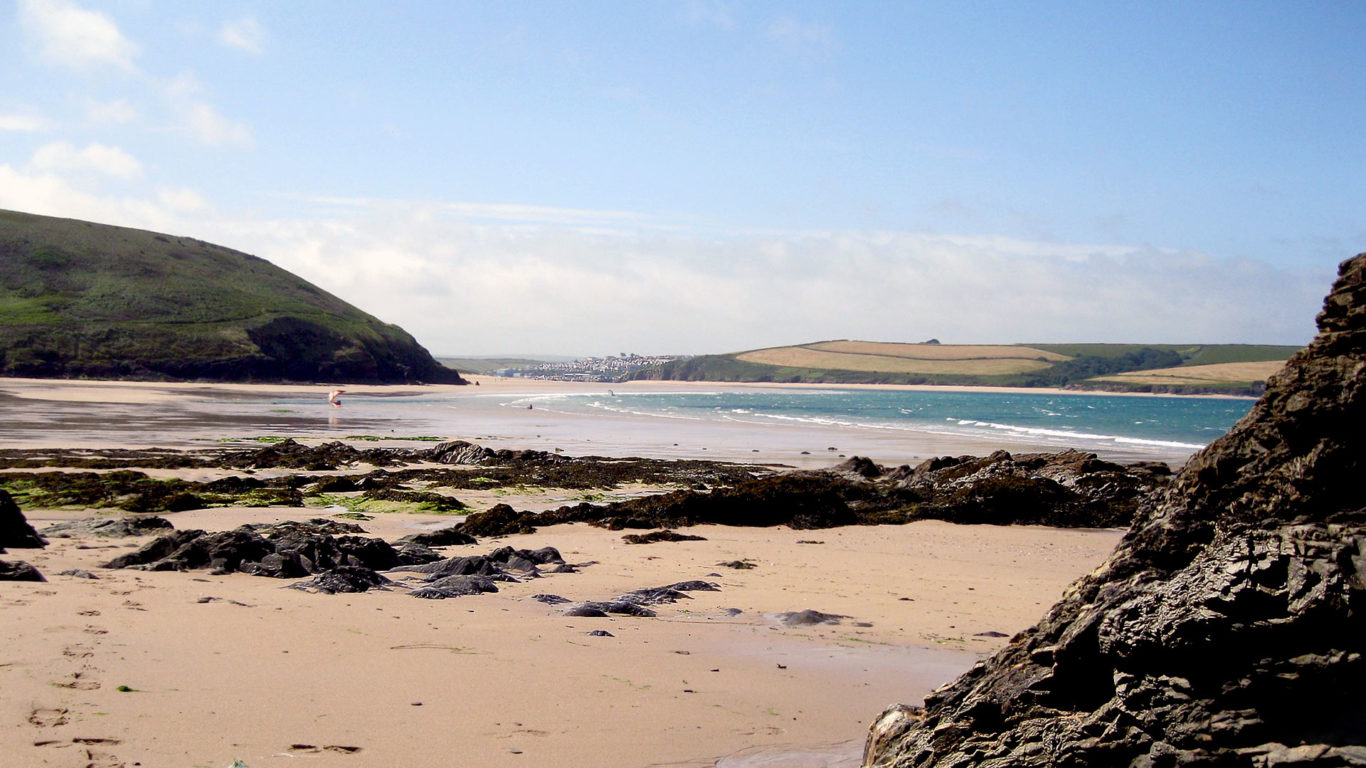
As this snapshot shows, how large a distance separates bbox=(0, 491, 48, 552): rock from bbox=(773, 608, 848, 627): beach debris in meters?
8.40

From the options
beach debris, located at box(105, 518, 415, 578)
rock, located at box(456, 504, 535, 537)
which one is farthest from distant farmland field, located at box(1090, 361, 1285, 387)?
beach debris, located at box(105, 518, 415, 578)

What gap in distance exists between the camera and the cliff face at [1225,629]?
9.75ft

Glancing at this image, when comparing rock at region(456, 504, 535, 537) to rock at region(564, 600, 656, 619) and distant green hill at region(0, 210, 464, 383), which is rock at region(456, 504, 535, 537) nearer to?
rock at region(564, 600, 656, 619)

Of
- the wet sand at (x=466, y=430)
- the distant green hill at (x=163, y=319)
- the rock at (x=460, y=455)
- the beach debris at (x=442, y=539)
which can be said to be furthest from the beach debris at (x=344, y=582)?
the distant green hill at (x=163, y=319)

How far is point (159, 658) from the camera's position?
5.79 meters

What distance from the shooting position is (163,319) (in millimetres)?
101938

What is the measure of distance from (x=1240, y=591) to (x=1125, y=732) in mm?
667

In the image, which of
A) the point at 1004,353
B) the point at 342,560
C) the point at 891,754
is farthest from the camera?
the point at 1004,353

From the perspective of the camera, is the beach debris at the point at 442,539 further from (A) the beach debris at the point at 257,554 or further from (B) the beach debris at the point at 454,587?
(B) the beach debris at the point at 454,587

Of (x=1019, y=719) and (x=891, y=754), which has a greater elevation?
(x=1019, y=719)

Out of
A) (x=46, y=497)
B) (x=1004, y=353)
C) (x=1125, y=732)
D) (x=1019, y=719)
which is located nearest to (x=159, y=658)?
(x=1019, y=719)

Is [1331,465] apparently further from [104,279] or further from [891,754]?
[104,279]

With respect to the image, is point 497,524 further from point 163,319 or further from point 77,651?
point 163,319

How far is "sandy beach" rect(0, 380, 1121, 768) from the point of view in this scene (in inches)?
182
